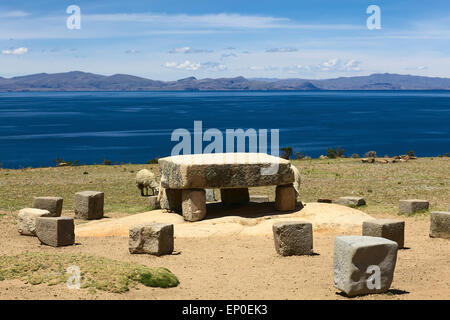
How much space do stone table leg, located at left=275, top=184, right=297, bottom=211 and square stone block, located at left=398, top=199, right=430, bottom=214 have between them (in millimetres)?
4515

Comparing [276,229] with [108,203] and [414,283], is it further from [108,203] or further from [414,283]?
[108,203]

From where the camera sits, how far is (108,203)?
27.6 meters

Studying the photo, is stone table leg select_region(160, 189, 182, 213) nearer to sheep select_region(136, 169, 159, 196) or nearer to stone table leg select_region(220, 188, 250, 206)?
stone table leg select_region(220, 188, 250, 206)

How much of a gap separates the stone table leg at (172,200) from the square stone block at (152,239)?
Result: 5831 mm

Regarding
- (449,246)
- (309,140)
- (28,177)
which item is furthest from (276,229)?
(309,140)

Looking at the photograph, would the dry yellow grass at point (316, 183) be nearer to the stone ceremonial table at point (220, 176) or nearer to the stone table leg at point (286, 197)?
the stone table leg at point (286, 197)

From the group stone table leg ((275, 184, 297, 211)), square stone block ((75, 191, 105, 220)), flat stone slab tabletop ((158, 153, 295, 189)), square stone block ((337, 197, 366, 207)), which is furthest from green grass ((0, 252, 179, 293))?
square stone block ((337, 197, 366, 207))

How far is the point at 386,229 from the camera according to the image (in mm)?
17672

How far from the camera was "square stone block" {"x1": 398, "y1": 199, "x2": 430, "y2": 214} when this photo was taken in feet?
76.8

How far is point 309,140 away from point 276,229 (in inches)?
3126

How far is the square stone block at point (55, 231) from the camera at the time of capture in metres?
18.1

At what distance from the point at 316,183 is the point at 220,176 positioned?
11.8 m
